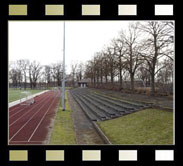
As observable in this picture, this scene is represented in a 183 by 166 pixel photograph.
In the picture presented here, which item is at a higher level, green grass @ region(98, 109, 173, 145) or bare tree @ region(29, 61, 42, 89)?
bare tree @ region(29, 61, 42, 89)

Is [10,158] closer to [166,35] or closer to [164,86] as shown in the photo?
[166,35]

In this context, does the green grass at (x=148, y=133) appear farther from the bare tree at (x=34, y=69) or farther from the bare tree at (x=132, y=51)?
the bare tree at (x=34, y=69)

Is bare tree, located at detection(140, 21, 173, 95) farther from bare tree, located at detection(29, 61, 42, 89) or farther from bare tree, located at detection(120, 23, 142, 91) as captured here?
bare tree, located at detection(29, 61, 42, 89)

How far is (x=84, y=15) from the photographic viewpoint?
3.02m

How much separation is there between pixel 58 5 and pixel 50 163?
8.87ft

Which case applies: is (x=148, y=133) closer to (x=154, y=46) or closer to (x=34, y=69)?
(x=154, y=46)

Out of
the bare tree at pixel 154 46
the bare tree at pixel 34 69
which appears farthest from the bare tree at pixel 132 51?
the bare tree at pixel 34 69

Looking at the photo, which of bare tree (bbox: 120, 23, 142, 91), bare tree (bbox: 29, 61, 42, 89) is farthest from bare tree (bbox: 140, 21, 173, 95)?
bare tree (bbox: 29, 61, 42, 89)

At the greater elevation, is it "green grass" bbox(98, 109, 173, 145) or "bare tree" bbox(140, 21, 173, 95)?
"bare tree" bbox(140, 21, 173, 95)

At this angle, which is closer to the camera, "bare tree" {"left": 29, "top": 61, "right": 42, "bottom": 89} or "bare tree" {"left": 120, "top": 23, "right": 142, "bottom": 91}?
"bare tree" {"left": 120, "top": 23, "right": 142, "bottom": 91}

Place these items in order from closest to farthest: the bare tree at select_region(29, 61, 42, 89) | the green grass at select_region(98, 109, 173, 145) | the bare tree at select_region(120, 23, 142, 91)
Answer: the green grass at select_region(98, 109, 173, 145) < the bare tree at select_region(120, 23, 142, 91) < the bare tree at select_region(29, 61, 42, 89)

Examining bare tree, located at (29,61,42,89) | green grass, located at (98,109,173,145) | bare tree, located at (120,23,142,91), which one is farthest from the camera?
bare tree, located at (29,61,42,89)

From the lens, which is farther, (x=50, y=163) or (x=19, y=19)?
(x=19, y=19)
